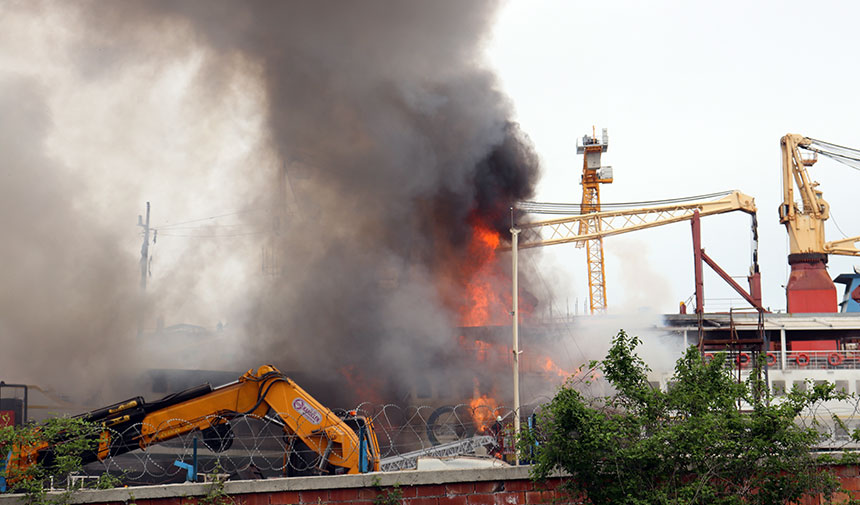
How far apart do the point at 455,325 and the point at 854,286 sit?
4587 centimetres

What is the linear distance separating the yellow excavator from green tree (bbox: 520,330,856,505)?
4.73 meters

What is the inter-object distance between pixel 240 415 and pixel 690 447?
8432 millimetres

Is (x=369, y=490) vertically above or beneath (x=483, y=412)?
above

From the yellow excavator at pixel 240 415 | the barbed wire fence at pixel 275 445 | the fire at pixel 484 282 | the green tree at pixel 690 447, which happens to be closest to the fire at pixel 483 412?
the barbed wire fence at pixel 275 445

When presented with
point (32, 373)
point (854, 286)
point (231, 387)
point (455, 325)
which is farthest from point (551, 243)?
point (231, 387)

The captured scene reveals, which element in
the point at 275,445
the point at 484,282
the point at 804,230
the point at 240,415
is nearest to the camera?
the point at 240,415

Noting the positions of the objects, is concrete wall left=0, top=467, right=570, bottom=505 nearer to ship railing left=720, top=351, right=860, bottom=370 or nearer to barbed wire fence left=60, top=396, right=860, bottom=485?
barbed wire fence left=60, top=396, right=860, bottom=485

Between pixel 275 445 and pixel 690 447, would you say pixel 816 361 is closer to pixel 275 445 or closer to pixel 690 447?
pixel 275 445

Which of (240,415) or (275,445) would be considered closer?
(240,415)

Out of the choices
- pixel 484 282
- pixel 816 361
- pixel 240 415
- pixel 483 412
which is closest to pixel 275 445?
pixel 483 412

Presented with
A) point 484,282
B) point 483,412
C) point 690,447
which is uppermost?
point 484,282

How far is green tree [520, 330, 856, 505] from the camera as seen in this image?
1013 cm

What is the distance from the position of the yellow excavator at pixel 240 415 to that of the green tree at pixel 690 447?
473 centimetres

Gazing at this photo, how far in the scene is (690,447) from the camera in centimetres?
1013
